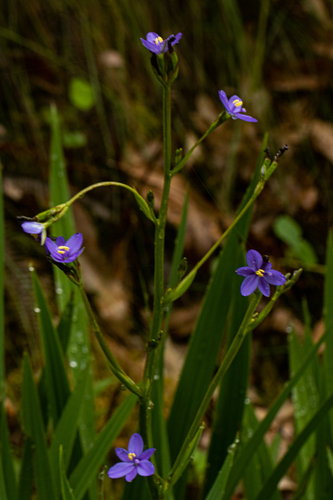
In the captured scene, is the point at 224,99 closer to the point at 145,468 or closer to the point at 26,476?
the point at 145,468

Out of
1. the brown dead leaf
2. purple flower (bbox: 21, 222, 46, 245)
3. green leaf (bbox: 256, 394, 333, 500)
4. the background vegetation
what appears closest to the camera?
purple flower (bbox: 21, 222, 46, 245)

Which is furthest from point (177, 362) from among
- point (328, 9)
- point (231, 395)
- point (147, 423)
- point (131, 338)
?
point (328, 9)

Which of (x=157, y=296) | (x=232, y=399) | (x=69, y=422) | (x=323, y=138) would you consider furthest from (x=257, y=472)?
(x=323, y=138)

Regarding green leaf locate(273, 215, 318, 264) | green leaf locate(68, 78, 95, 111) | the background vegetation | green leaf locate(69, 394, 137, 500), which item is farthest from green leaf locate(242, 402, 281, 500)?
green leaf locate(68, 78, 95, 111)

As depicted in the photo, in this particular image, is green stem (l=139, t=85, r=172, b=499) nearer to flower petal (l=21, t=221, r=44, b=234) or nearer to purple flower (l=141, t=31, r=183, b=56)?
purple flower (l=141, t=31, r=183, b=56)

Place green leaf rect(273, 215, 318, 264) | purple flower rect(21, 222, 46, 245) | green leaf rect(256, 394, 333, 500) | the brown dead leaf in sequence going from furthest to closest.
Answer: the brown dead leaf → green leaf rect(273, 215, 318, 264) → green leaf rect(256, 394, 333, 500) → purple flower rect(21, 222, 46, 245)

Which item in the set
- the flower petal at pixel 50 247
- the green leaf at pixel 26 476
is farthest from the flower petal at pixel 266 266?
the green leaf at pixel 26 476
